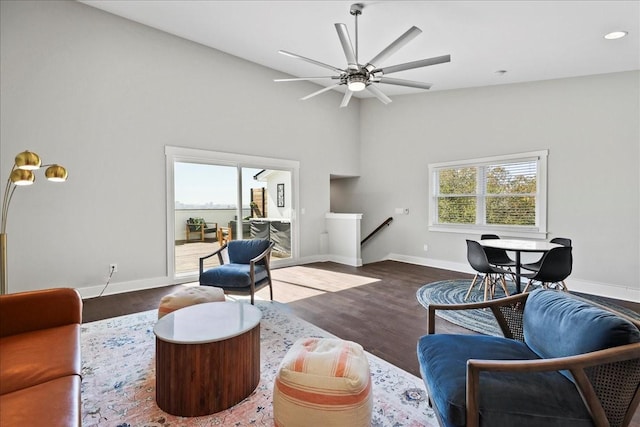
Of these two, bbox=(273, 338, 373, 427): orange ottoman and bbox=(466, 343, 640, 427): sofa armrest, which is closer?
bbox=(466, 343, 640, 427): sofa armrest

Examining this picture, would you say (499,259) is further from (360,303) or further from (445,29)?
(445,29)

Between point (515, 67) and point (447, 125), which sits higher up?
point (515, 67)

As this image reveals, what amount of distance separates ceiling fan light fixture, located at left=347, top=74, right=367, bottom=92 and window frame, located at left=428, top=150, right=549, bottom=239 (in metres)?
3.26

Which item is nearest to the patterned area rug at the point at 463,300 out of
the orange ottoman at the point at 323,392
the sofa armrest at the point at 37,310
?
the orange ottoman at the point at 323,392

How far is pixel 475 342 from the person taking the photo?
168 cm

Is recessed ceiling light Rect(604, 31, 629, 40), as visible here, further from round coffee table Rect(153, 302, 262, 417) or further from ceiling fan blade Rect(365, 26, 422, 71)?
round coffee table Rect(153, 302, 262, 417)

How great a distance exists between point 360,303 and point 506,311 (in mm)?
2223

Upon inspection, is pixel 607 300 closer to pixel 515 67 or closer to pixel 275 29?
pixel 515 67

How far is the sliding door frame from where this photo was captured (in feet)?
15.8

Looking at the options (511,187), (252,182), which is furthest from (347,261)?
(511,187)

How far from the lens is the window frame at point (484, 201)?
195 inches

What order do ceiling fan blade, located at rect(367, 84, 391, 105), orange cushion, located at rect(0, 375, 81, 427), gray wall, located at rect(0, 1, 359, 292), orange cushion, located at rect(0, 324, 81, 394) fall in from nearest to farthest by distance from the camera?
orange cushion, located at rect(0, 375, 81, 427) < orange cushion, located at rect(0, 324, 81, 394) < gray wall, located at rect(0, 1, 359, 292) < ceiling fan blade, located at rect(367, 84, 391, 105)

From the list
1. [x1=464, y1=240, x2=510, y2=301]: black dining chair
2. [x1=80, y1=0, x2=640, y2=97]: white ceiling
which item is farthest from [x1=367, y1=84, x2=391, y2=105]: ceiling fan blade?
[x1=464, y1=240, x2=510, y2=301]: black dining chair

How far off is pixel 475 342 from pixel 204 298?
2252 millimetres
